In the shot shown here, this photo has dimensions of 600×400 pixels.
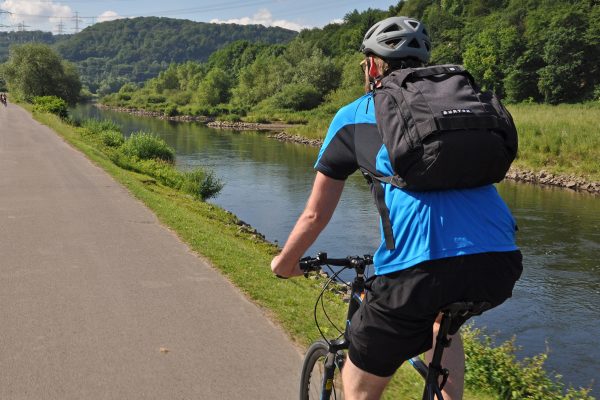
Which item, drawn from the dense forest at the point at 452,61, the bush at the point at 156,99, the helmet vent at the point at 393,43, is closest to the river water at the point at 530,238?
the helmet vent at the point at 393,43

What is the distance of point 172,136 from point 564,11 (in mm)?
45566

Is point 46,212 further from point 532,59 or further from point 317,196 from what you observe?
point 532,59

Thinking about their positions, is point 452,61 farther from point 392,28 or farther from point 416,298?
point 416,298

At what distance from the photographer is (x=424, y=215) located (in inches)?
82.8

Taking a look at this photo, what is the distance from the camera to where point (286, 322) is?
5539 millimetres

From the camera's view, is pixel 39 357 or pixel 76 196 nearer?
pixel 39 357

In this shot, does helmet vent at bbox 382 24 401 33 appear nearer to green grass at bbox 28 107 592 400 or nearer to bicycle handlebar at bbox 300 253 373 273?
bicycle handlebar at bbox 300 253 373 273

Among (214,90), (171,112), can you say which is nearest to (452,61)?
(171,112)

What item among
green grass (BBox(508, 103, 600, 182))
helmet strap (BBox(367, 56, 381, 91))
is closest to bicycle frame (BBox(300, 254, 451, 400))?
helmet strap (BBox(367, 56, 381, 91))

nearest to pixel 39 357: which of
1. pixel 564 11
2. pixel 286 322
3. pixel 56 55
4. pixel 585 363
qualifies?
pixel 286 322

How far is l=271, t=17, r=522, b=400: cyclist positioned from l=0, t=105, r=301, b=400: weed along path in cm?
210

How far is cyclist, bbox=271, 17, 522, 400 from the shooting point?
210 cm

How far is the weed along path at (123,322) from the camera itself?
4211mm

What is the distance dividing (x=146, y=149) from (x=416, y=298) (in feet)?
83.1
